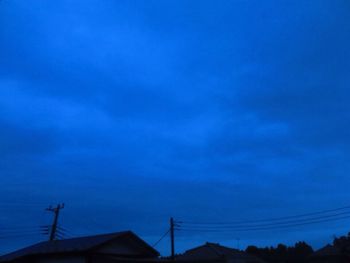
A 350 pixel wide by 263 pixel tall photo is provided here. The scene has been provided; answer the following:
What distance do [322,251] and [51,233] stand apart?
48.1 m

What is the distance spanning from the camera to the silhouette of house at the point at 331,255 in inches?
2177

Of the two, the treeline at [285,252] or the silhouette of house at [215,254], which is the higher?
the treeline at [285,252]

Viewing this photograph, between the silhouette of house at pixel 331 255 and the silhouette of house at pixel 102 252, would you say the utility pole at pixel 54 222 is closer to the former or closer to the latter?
the silhouette of house at pixel 102 252

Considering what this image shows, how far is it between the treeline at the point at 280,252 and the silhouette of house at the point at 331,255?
9.90 metres

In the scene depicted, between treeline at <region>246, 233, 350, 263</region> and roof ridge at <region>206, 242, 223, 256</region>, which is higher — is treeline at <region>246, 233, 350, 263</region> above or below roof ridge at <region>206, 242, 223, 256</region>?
above

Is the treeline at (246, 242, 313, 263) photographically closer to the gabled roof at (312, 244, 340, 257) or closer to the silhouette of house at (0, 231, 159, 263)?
the gabled roof at (312, 244, 340, 257)

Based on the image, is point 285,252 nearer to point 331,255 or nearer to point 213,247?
point 331,255

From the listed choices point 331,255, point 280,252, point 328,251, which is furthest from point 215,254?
point 280,252

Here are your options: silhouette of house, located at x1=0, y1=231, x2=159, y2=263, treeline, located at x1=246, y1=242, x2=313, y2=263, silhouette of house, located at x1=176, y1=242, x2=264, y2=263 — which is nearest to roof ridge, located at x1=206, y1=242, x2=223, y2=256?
silhouette of house, located at x1=176, y1=242, x2=264, y2=263

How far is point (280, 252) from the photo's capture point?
77438 millimetres

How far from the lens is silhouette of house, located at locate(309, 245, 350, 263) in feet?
181

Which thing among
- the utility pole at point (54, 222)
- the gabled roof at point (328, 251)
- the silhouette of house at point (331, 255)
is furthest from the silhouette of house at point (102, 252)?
the gabled roof at point (328, 251)

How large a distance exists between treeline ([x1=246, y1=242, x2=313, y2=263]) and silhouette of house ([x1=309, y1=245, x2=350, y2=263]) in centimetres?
990

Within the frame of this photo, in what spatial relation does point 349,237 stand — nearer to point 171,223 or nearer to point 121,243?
point 171,223
